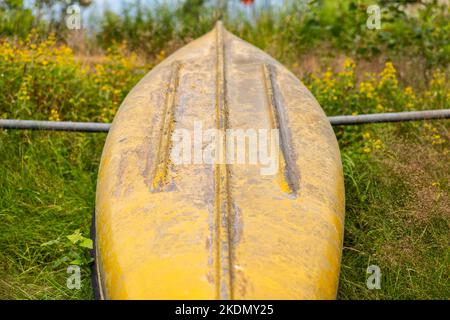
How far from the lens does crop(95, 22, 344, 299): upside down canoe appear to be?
9.26 ft

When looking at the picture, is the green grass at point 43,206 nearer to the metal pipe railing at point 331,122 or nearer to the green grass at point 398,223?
the metal pipe railing at point 331,122

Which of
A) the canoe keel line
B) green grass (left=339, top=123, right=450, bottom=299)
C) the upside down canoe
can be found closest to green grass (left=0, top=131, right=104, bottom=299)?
the upside down canoe

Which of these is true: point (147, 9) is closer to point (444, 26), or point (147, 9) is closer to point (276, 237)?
point (444, 26)

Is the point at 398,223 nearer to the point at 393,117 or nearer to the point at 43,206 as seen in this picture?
the point at 393,117

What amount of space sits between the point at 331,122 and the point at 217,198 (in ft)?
5.76

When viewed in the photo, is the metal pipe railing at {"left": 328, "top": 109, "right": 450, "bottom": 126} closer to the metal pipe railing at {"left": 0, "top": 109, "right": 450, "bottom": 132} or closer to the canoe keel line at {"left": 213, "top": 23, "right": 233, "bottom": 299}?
the metal pipe railing at {"left": 0, "top": 109, "right": 450, "bottom": 132}

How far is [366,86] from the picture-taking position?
5590 millimetres

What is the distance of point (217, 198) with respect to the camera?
323 centimetres

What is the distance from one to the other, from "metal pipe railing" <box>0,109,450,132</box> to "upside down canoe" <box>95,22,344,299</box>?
48 cm

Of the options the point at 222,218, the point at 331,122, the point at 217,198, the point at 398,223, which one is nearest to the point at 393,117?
the point at 331,122

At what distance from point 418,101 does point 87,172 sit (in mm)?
2595

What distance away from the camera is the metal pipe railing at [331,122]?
479 centimetres

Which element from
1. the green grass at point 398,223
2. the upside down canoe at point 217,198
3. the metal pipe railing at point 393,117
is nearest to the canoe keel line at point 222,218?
Answer: the upside down canoe at point 217,198
